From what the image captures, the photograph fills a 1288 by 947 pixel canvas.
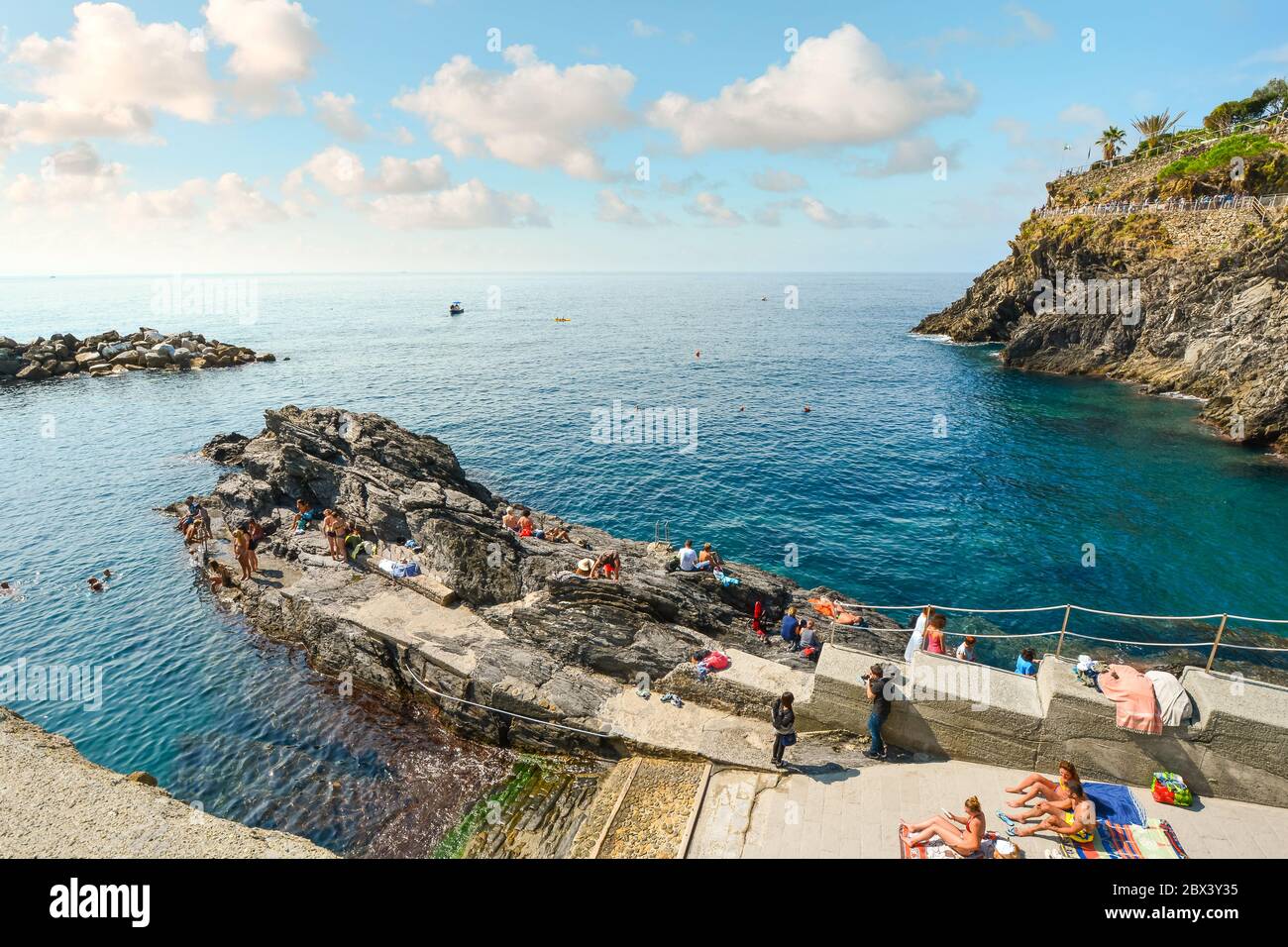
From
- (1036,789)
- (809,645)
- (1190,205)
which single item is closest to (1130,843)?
(1036,789)

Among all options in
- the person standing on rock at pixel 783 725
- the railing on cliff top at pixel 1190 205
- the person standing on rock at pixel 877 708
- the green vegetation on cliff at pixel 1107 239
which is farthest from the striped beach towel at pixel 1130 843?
the green vegetation on cliff at pixel 1107 239

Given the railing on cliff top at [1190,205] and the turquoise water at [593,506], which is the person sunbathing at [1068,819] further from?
the railing on cliff top at [1190,205]

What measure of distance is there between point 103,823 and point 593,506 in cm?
2523

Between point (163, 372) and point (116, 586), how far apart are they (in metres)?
66.0

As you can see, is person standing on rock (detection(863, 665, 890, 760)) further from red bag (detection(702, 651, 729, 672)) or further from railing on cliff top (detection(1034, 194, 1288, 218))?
railing on cliff top (detection(1034, 194, 1288, 218))

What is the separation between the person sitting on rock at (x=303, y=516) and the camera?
27000mm

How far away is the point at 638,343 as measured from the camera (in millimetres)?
105500

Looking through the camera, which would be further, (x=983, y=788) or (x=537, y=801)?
(x=537, y=801)

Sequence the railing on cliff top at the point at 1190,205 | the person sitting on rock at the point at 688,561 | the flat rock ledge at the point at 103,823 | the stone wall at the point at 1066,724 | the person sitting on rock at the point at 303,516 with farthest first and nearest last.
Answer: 1. the railing on cliff top at the point at 1190,205
2. the person sitting on rock at the point at 303,516
3. the person sitting on rock at the point at 688,561
4. the flat rock ledge at the point at 103,823
5. the stone wall at the point at 1066,724

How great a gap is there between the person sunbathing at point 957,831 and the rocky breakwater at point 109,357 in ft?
316

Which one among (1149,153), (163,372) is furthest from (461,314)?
(1149,153)

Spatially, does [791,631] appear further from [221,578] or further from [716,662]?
[221,578]
